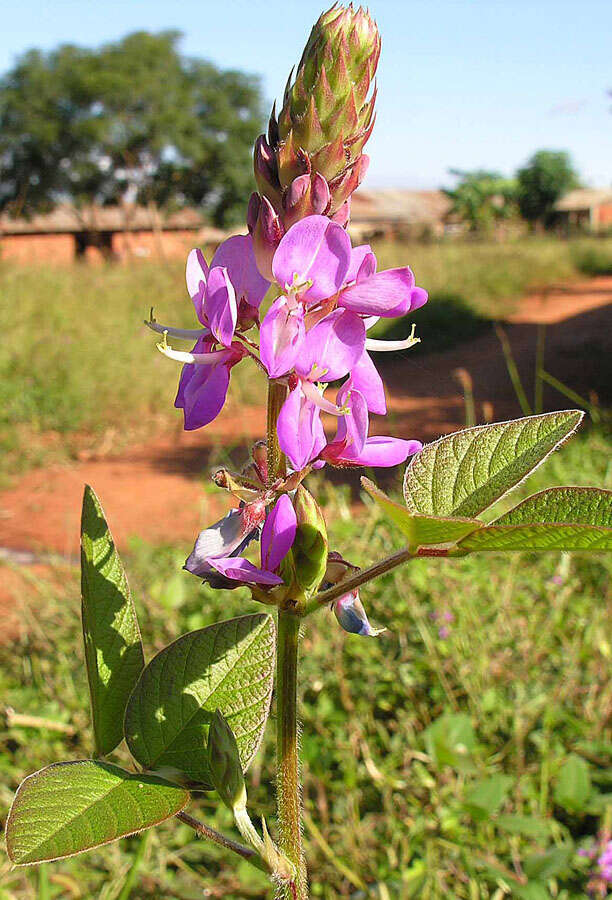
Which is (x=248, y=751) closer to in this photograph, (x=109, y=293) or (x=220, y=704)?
(x=220, y=704)

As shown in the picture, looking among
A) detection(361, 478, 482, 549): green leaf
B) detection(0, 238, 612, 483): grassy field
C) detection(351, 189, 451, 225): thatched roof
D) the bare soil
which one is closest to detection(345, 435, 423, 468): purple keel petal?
detection(361, 478, 482, 549): green leaf

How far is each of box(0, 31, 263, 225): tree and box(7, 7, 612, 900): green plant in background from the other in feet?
85.2

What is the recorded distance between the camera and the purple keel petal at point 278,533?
23.2 inches

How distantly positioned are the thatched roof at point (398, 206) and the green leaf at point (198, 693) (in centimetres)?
3981

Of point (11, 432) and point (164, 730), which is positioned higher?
point (164, 730)

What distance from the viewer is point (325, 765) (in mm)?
2025

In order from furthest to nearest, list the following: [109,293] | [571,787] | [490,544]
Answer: [109,293], [571,787], [490,544]

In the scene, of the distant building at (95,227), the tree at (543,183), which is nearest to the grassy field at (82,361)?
the distant building at (95,227)

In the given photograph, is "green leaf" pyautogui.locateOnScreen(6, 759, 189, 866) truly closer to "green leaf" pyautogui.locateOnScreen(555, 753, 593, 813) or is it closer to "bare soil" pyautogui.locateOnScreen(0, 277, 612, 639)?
"green leaf" pyautogui.locateOnScreen(555, 753, 593, 813)

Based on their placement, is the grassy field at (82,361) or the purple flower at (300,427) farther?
the grassy field at (82,361)

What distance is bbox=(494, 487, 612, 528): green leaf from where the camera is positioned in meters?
0.51

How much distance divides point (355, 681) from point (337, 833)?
0.42 m

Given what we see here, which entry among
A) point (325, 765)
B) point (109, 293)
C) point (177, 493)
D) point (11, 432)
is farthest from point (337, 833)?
point (109, 293)

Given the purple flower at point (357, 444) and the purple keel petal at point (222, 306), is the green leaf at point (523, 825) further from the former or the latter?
the purple keel petal at point (222, 306)
